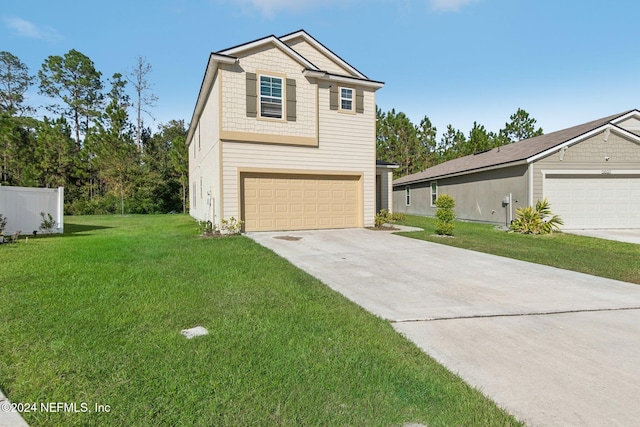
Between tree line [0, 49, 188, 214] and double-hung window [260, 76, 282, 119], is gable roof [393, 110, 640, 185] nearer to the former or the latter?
double-hung window [260, 76, 282, 119]

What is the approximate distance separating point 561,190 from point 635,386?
14.3 m

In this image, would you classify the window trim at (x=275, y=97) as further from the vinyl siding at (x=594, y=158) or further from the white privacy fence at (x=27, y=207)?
the vinyl siding at (x=594, y=158)

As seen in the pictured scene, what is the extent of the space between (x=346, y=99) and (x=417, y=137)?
747 inches

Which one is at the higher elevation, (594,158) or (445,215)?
(594,158)

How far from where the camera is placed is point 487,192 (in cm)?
1702

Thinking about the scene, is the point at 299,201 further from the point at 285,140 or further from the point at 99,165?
the point at 99,165

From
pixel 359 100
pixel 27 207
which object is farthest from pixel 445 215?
pixel 27 207

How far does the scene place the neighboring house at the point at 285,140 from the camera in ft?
38.2

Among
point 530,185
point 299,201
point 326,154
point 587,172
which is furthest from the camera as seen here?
point 587,172

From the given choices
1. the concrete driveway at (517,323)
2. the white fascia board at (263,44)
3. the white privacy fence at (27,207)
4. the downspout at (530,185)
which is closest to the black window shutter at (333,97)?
the white fascia board at (263,44)

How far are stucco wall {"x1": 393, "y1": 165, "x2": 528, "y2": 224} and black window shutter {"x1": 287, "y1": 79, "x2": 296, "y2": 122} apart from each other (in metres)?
10.1

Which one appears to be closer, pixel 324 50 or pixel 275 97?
pixel 275 97

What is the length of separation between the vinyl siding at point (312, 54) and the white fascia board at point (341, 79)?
1.79 m

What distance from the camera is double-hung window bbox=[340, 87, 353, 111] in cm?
1370
